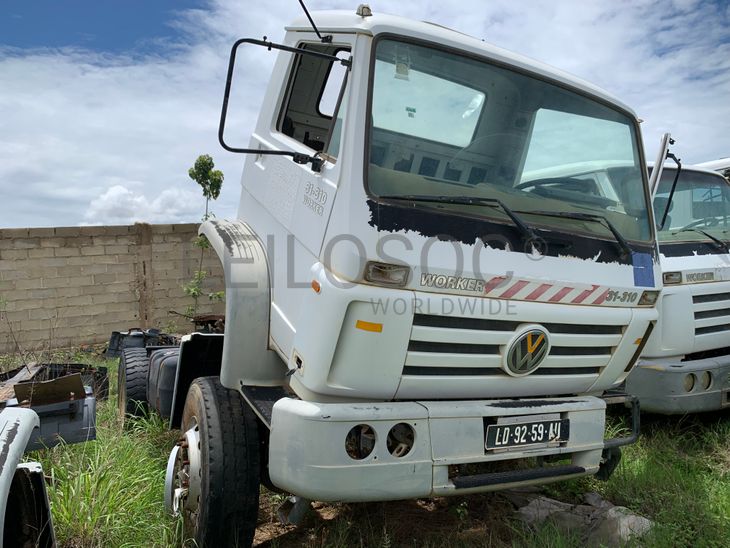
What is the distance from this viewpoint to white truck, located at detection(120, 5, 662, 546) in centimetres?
249

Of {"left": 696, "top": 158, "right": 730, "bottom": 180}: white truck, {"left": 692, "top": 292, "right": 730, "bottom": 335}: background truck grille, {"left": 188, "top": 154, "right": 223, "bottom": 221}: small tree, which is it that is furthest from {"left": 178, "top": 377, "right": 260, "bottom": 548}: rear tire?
{"left": 188, "top": 154, "right": 223, "bottom": 221}: small tree

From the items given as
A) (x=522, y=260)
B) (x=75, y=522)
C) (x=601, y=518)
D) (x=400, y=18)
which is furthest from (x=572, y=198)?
(x=75, y=522)

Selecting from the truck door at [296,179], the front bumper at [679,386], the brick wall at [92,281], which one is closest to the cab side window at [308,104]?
the truck door at [296,179]

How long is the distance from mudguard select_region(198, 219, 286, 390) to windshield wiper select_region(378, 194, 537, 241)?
0.93m

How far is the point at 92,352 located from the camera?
9.29 m

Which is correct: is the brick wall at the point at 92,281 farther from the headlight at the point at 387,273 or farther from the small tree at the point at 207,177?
the headlight at the point at 387,273

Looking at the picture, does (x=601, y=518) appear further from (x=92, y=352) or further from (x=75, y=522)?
(x=92, y=352)

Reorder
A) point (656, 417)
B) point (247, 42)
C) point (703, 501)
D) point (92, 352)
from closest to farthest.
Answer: point (247, 42) < point (703, 501) < point (656, 417) < point (92, 352)

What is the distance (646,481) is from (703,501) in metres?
0.35

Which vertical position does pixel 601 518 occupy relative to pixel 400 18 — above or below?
below

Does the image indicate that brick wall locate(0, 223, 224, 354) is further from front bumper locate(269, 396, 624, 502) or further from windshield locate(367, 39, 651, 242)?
windshield locate(367, 39, 651, 242)

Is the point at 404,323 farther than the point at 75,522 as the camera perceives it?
No

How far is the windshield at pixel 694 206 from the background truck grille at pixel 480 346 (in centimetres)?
195

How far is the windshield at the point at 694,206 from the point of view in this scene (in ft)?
15.6
